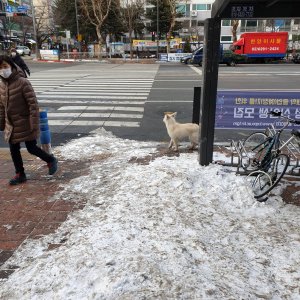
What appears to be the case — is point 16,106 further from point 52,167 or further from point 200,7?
point 200,7

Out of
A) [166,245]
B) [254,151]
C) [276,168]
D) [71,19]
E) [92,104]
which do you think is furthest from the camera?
[71,19]

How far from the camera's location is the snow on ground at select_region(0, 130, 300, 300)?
2898 millimetres

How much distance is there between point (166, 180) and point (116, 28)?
5562 cm

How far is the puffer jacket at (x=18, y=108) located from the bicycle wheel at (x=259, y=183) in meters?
3.11

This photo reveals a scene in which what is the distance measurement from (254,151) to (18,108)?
3.72m

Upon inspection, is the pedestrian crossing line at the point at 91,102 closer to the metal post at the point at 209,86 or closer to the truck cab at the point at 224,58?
the metal post at the point at 209,86

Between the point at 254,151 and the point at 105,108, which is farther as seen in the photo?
the point at 105,108

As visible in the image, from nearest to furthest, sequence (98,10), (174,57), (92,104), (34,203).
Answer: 1. (34,203)
2. (92,104)
3. (174,57)
4. (98,10)

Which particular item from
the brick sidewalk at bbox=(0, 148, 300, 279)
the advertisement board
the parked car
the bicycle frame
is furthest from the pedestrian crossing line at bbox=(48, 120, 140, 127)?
the advertisement board

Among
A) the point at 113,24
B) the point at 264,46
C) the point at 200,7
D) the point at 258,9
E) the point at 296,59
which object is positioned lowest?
the point at 296,59

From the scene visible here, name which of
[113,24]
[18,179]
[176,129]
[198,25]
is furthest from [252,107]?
[198,25]

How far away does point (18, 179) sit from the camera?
17.2 feet

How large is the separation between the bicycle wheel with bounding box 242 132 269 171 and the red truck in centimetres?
3334

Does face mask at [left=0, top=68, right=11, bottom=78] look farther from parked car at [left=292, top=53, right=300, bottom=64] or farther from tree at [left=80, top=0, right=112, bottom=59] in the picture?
tree at [left=80, top=0, right=112, bottom=59]
